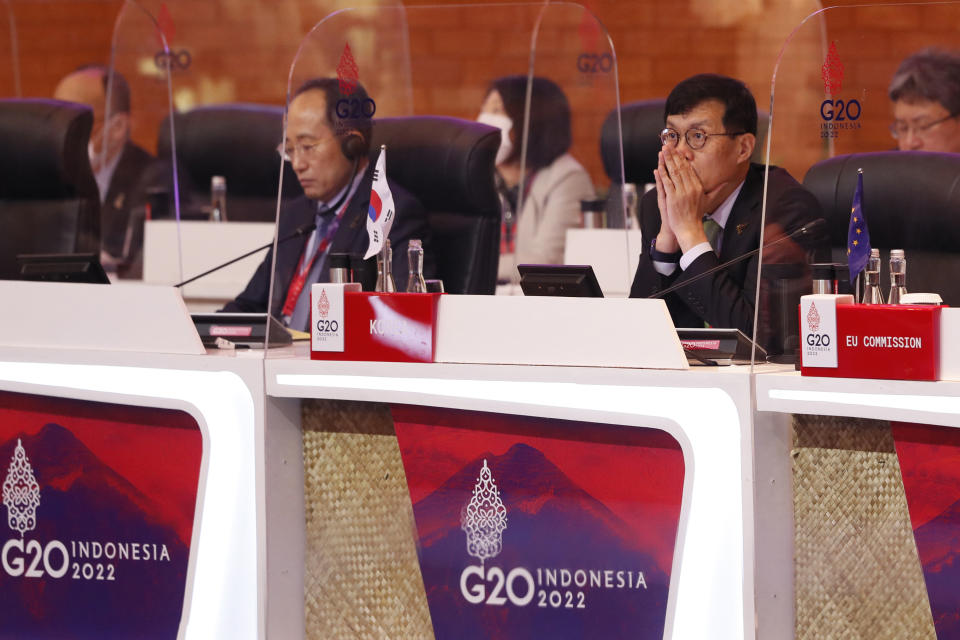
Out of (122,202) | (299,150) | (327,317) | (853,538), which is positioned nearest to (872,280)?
(853,538)

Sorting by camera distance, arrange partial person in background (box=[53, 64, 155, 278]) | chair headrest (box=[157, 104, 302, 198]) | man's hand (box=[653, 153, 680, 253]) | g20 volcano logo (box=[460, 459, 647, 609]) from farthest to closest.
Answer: partial person in background (box=[53, 64, 155, 278]) < chair headrest (box=[157, 104, 302, 198]) < man's hand (box=[653, 153, 680, 253]) < g20 volcano logo (box=[460, 459, 647, 609])

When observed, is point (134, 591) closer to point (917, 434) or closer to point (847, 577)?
point (847, 577)

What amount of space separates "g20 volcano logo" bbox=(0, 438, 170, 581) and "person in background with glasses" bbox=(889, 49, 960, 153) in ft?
4.85

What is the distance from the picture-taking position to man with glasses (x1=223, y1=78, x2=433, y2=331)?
7.39ft

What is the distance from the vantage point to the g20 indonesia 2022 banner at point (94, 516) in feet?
7.01

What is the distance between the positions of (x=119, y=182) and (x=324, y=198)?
218 cm

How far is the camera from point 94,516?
2193mm

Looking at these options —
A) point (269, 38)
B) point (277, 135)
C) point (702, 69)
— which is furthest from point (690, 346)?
point (702, 69)

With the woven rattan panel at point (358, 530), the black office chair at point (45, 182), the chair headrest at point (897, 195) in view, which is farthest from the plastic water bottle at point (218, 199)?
the chair headrest at point (897, 195)

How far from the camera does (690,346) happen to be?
1998 millimetres

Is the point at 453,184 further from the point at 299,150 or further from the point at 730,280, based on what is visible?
the point at 730,280

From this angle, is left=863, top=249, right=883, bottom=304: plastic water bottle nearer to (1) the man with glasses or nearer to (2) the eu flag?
(2) the eu flag

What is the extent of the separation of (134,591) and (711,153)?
1291 millimetres

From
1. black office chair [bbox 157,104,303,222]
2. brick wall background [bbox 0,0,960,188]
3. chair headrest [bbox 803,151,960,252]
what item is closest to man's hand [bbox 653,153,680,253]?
brick wall background [bbox 0,0,960,188]
